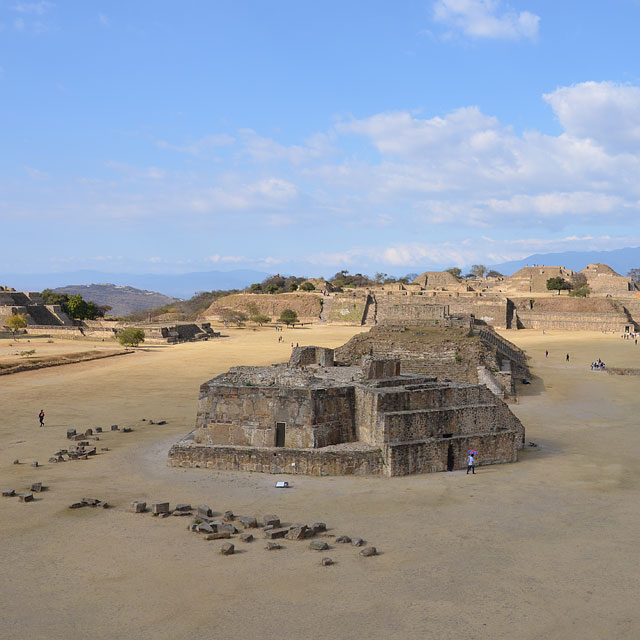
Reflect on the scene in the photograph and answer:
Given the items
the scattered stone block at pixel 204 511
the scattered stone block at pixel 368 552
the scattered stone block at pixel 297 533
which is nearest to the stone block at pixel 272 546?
the scattered stone block at pixel 297 533

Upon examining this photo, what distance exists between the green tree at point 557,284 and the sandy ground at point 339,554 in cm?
8242

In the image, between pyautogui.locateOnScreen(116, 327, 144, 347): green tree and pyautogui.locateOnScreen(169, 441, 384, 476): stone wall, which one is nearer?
pyautogui.locateOnScreen(169, 441, 384, 476): stone wall

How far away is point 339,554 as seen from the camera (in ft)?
37.9

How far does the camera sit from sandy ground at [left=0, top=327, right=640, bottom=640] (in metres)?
9.06

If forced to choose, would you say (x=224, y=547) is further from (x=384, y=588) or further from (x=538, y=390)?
(x=538, y=390)

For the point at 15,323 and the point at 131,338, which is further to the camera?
the point at 15,323

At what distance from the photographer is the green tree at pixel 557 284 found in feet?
327

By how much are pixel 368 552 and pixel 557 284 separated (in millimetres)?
96036

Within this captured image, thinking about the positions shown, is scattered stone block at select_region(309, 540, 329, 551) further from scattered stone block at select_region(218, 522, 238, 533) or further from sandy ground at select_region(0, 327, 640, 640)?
scattered stone block at select_region(218, 522, 238, 533)

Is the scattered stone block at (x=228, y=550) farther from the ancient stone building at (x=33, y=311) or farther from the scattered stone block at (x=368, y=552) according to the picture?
the ancient stone building at (x=33, y=311)

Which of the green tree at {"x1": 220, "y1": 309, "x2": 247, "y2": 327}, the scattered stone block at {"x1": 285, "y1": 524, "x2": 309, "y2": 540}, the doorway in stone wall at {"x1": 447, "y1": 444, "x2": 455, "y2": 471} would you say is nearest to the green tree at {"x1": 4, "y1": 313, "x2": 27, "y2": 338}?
the green tree at {"x1": 220, "y1": 309, "x2": 247, "y2": 327}

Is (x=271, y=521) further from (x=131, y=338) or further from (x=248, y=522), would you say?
(x=131, y=338)

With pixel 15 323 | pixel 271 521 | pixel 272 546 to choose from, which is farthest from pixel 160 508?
pixel 15 323

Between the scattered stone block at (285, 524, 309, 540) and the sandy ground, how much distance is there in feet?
1.00
